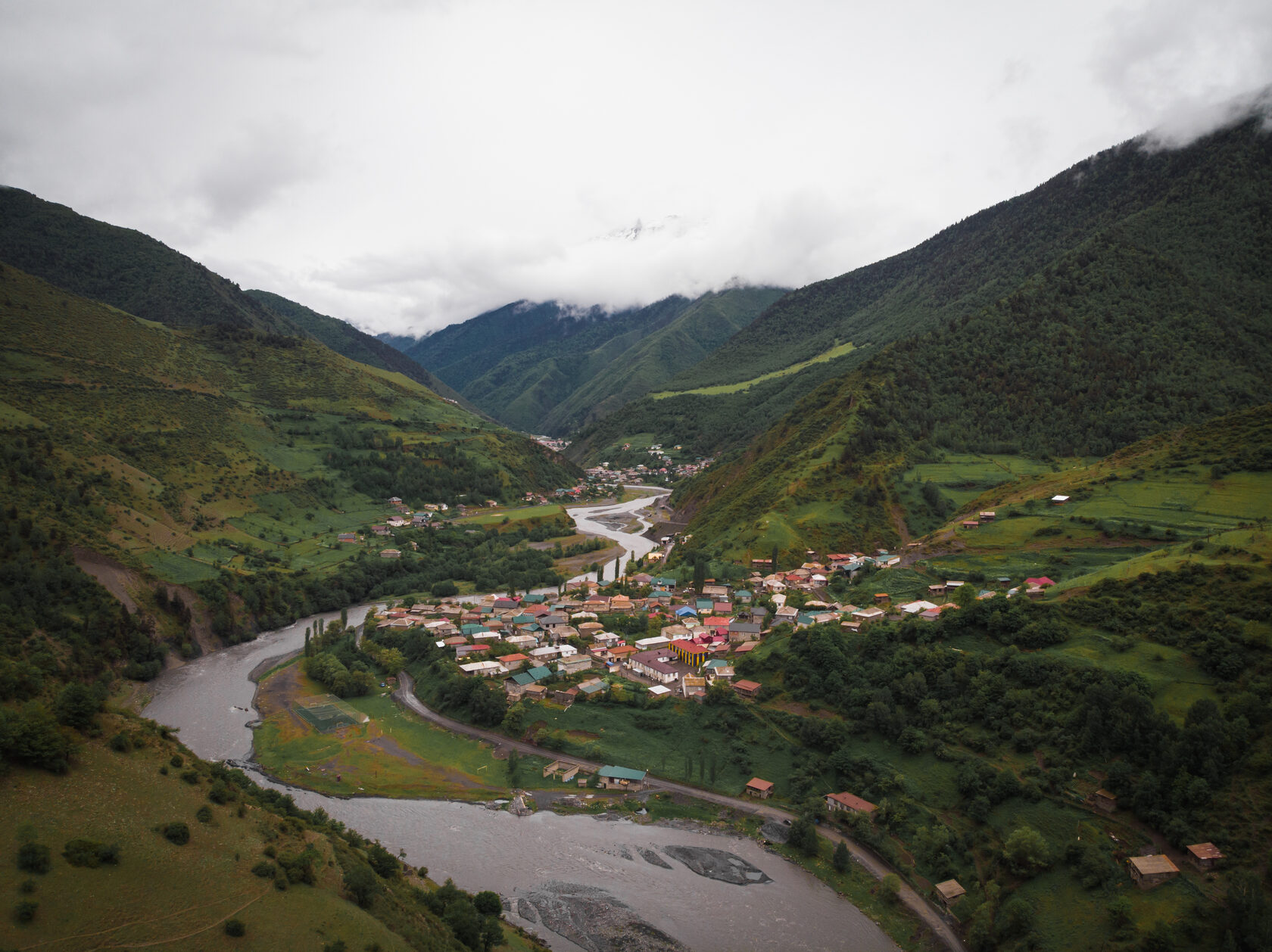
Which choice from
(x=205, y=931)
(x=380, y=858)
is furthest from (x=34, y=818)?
(x=380, y=858)

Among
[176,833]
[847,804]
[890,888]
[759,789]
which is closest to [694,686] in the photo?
[759,789]

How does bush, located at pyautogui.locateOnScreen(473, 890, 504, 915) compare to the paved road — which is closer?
bush, located at pyautogui.locateOnScreen(473, 890, 504, 915)

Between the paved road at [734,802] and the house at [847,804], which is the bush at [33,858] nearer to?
the paved road at [734,802]

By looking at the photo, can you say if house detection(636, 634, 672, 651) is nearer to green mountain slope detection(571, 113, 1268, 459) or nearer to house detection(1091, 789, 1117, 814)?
house detection(1091, 789, 1117, 814)

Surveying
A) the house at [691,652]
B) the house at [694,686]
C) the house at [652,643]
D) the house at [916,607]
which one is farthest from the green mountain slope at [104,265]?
the house at [916,607]

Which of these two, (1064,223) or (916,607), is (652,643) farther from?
(1064,223)

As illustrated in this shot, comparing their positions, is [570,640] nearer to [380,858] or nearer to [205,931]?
[380,858]

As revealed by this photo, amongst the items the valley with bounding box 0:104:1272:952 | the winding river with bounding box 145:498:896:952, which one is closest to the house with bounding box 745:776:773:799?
the valley with bounding box 0:104:1272:952
